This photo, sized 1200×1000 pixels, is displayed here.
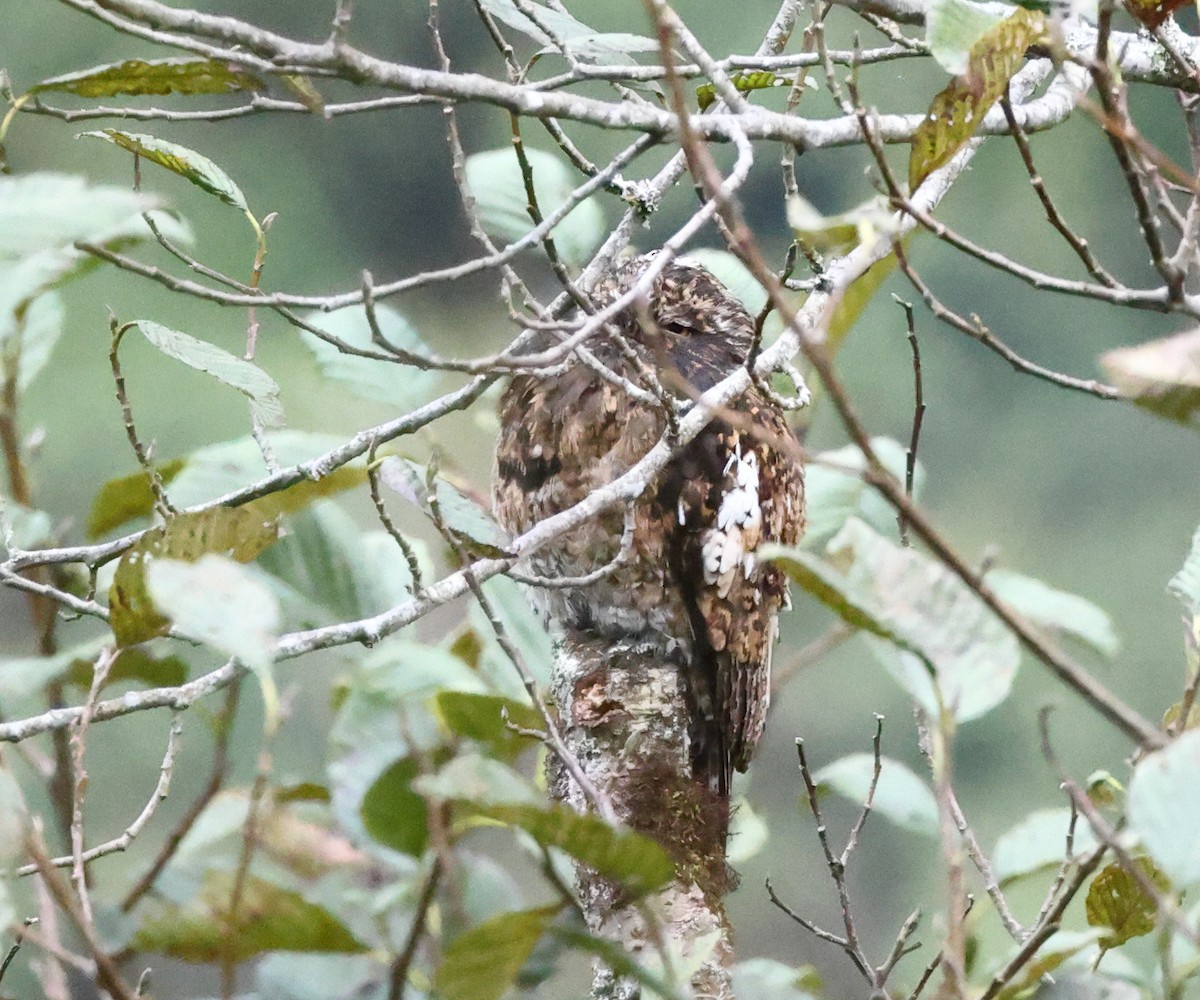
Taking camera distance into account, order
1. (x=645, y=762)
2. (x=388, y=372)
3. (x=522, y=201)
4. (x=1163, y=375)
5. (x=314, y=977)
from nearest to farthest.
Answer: (x=1163, y=375) → (x=314, y=977) → (x=388, y=372) → (x=522, y=201) → (x=645, y=762)

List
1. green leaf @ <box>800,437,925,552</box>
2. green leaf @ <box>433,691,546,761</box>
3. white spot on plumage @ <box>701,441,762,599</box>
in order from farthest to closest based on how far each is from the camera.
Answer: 1. white spot on plumage @ <box>701,441,762,599</box>
2. green leaf @ <box>800,437,925,552</box>
3. green leaf @ <box>433,691,546,761</box>

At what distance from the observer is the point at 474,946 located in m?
0.55

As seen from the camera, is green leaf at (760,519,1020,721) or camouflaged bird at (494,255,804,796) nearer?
green leaf at (760,519,1020,721)

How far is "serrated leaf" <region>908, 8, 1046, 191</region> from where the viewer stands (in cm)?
75

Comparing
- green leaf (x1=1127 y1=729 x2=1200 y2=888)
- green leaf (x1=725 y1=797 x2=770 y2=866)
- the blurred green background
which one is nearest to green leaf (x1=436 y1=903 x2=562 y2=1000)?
green leaf (x1=1127 y1=729 x2=1200 y2=888)

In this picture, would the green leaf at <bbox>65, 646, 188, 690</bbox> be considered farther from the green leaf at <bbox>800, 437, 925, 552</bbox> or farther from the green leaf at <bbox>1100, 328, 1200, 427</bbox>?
the green leaf at <bbox>1100, 328, 1200, 427</bbox>

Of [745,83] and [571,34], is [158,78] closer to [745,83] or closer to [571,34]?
[571,34]

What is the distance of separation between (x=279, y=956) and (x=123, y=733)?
3866 mm

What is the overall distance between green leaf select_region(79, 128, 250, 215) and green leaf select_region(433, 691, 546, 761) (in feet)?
1.70

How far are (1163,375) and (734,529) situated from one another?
1210mm

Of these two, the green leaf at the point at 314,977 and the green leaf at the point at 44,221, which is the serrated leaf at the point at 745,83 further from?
the green leaf at the point at 314,977

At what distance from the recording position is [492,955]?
0.55 m

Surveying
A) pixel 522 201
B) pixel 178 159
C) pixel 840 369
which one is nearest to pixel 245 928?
pixel 178 159

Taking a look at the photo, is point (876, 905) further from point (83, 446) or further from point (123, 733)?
point (83, 446)
